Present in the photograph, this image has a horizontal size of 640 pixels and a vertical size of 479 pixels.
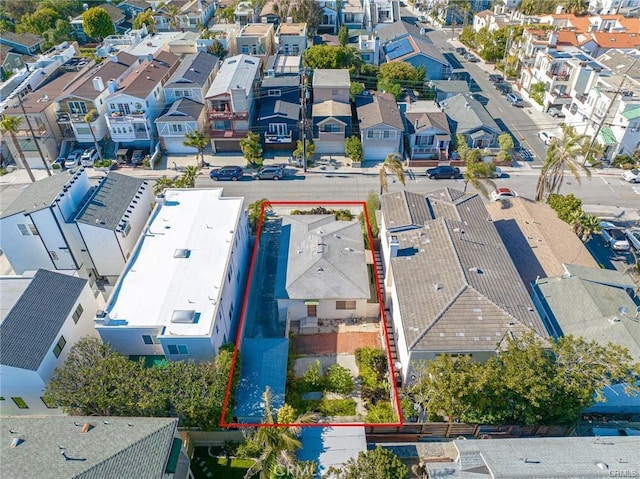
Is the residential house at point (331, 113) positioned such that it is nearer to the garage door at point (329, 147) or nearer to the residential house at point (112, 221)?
the garage door at point (329, 147)

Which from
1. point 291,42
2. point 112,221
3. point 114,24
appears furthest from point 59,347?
point 114,24

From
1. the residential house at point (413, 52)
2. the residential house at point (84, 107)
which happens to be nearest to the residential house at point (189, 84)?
the residential house at point (84, 107)

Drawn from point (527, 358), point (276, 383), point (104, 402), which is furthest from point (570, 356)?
point (104, 402)

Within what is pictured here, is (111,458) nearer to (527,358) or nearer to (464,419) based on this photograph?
(464,419)

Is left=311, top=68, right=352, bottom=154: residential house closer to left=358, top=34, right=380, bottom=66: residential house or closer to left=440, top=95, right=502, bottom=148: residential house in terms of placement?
left=440, top=95, right=502, bottom=148: residential house

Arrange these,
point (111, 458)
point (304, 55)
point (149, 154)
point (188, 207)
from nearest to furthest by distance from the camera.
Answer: point (111, 458), point (188, 207), point (149, 154), point (304, 55)

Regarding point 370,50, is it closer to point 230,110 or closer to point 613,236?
point 230,110
